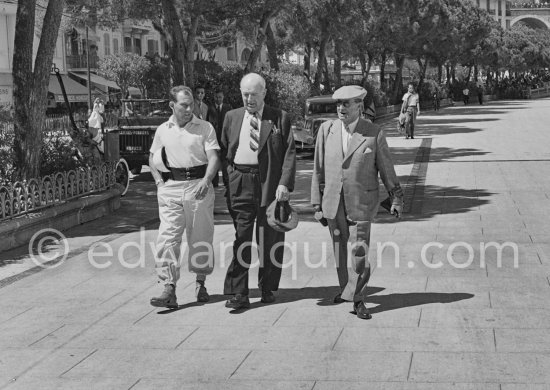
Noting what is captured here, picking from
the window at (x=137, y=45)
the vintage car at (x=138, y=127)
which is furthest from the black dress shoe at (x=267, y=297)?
the window at (x=137, y=45)

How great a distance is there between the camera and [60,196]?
480 inches

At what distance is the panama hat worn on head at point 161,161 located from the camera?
7.55 metres

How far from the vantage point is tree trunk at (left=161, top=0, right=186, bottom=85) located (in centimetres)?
2369

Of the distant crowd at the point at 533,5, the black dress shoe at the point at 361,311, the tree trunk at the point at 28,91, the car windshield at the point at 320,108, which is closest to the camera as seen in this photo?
the black dress shoe at the point at 361,311

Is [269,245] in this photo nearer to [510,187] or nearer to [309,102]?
[510,187]

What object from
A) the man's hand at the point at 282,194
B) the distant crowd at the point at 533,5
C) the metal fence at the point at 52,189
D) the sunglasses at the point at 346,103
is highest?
the distant crowd at the point at 533,5

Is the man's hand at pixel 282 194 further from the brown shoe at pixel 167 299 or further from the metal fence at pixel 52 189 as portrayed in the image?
the metal fence at pixel 52 189

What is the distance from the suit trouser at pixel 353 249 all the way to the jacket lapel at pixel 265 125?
732mm

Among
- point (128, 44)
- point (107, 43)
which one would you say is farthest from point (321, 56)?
point (128, 44)

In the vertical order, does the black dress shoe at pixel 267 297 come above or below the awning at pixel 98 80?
below

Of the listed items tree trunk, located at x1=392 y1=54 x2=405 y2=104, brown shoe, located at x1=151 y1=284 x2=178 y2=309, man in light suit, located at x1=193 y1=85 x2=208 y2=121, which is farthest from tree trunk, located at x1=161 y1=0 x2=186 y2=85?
tree trunk, located at x1=392 y1=54 x2=405 y2=104

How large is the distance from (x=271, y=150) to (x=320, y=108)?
18.6 m

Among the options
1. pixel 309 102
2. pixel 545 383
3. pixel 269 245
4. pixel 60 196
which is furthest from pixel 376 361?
pixel 309 102

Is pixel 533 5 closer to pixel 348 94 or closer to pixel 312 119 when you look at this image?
A: pixel 312 119
